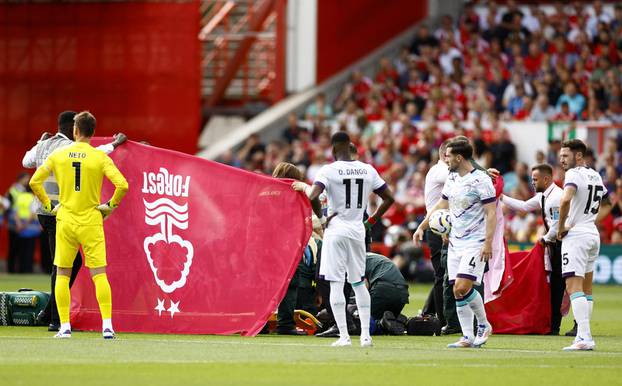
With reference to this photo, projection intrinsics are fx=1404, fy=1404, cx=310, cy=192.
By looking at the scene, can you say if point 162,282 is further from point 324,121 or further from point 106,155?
point 324,121

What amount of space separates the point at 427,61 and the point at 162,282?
67.5 feet

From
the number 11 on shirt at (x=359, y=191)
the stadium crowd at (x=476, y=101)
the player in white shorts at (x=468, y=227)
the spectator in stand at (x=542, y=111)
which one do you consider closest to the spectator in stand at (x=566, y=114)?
the stadium crowd at (x=476, y=101)

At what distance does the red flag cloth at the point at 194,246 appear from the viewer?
49.5ft

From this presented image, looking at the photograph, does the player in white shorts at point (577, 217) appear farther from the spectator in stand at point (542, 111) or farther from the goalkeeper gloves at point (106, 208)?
the spectator in stand at point (542, 111)

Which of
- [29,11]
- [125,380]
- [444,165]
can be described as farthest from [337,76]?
[125,380]

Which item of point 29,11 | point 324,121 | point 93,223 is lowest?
point 93,223

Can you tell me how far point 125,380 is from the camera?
1055 cm

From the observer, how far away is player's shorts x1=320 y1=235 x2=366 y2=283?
537 inches

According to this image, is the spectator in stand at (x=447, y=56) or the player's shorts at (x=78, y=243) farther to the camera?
the spectator in stand at (x=447, y=56)

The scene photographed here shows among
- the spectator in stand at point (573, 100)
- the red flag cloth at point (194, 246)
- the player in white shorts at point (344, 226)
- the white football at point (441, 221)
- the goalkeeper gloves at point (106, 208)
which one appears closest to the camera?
the player in white shorts at point (344, 226)

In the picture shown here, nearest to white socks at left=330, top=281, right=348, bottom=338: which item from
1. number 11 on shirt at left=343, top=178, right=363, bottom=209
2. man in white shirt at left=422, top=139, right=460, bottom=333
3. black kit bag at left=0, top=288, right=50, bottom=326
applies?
number 11 on shirt at left=343, top=178, right=363, bottom=209

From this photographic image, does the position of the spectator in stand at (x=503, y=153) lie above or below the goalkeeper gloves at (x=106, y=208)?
above

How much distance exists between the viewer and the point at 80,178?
1407 centimetres

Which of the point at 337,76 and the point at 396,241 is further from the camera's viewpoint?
the point at 337,76
